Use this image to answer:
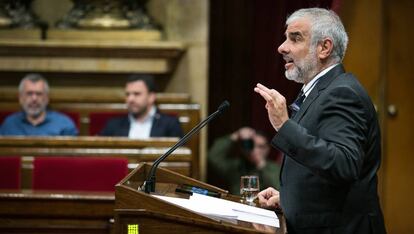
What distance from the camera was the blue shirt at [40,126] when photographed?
6.11 m

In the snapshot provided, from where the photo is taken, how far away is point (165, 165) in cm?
471

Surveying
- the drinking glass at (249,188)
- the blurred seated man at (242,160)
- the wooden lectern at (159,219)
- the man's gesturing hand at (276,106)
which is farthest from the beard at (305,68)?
the blurred seated man at (242,160)

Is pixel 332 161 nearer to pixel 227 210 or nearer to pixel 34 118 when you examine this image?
pixel 227 210

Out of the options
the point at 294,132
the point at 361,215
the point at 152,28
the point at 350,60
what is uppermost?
the point at 152,28

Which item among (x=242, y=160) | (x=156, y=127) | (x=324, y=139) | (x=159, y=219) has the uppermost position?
(x=156, y=127)

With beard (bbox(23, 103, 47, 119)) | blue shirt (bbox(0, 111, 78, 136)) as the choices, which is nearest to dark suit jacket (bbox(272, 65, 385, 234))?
blue shirt (bbox(0, 111, 78, 136))

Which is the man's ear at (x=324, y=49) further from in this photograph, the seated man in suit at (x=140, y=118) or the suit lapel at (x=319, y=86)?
the seated man in suit at (x=140, y=118)

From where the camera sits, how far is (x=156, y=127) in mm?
6090

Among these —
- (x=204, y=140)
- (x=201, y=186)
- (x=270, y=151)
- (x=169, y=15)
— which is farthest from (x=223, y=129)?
(x=201, y=186)

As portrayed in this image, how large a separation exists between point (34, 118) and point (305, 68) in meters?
3.76

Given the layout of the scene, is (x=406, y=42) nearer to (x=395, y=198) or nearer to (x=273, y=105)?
(x=395, y=198)

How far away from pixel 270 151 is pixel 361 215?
299 cm

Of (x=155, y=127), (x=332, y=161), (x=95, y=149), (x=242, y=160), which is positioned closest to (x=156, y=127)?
(x=155, y=127)

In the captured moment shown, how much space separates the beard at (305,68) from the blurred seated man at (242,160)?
244 cm
